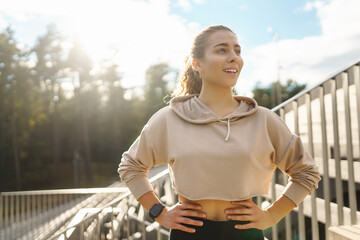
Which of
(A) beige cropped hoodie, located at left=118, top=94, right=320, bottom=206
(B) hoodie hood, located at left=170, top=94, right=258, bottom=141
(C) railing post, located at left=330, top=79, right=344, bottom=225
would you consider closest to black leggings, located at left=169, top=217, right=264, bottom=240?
(A) beige cropped hoodie, located at left=118, top=94, right=320, bottom=206

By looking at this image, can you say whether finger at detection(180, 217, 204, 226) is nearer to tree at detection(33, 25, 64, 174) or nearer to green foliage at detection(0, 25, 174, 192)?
green foliage at detection(0, 25, 174, 192)

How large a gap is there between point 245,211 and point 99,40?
106 ft

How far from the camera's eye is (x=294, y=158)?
1709mm

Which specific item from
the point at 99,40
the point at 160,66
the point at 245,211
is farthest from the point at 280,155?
the point at 160,66

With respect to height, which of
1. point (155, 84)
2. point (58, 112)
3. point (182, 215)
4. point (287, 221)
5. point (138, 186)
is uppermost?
point (155, 84)

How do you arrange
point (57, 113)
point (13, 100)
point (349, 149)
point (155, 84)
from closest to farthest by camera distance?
1. point (349, 149)
2. point (13, 100)
3. point (57, 113)
4. point (155, 84)

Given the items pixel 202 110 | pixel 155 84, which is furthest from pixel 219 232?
pixel 155 84

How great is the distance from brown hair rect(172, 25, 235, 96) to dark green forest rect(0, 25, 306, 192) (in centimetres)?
2979

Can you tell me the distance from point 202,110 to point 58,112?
4070 centimetres

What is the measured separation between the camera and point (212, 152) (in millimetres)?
1575

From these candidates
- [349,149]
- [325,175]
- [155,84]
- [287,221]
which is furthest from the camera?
[155,84]

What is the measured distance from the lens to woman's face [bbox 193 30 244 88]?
67.6 inches

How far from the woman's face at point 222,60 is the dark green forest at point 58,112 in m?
30.1

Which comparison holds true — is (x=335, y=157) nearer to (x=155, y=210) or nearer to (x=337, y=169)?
(x=337, y=169)
